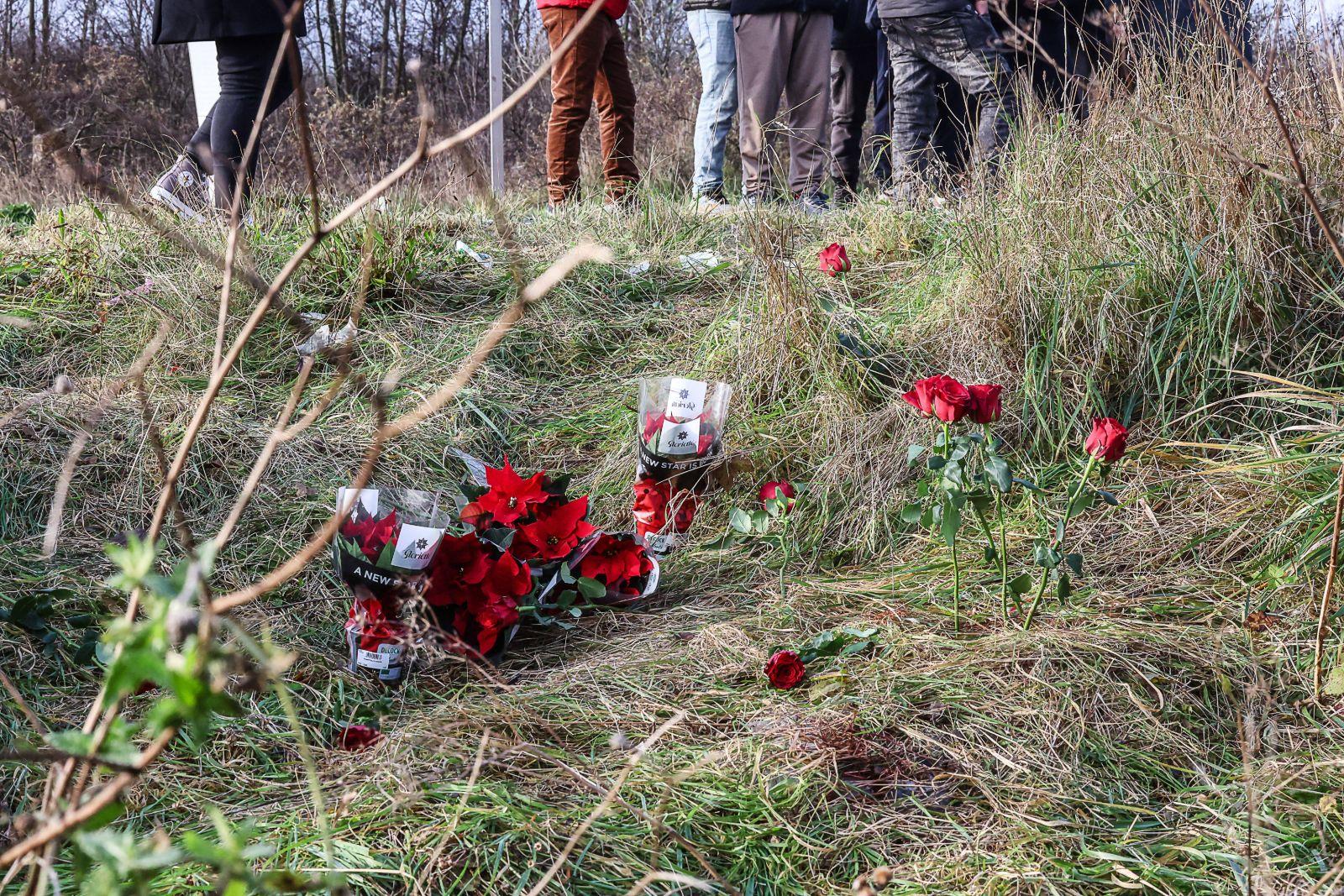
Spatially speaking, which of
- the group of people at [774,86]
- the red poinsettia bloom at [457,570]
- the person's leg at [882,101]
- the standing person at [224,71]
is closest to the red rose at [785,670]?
the red poinsettia bloom at [457,570]

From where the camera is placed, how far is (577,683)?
70.7 inches

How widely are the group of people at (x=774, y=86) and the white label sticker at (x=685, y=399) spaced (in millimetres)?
1090

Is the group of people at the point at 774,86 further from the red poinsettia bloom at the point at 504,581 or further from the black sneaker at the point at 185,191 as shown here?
the red poinsettia bloom at the point at 504,581

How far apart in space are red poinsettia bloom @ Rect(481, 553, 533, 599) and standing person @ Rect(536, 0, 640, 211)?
243 centimetres

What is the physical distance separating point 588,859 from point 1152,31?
8.34 ft

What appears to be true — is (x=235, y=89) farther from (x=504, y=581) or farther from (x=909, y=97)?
(x=504, y=581)

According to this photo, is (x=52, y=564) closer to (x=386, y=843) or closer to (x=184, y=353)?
(x=184, y=353)

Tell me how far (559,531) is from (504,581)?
197 millimetres

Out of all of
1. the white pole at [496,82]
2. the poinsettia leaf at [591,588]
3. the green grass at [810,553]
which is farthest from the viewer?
the white pole at [496,82]

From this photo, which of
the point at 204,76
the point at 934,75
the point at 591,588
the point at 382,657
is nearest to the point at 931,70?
the point at 934,75

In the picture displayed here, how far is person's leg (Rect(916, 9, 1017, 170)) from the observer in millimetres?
3592

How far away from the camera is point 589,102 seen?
4.24 m

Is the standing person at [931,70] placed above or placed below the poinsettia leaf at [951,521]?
above

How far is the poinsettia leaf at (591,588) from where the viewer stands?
6.60ft
